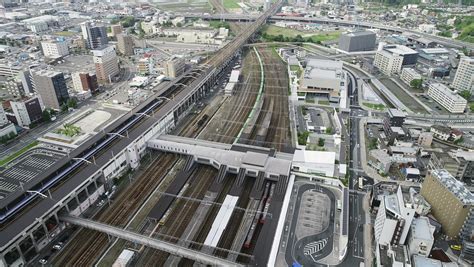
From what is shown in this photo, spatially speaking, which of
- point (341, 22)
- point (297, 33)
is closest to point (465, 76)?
point (297, 33)

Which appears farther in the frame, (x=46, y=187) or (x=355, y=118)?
(x=355, y=118)

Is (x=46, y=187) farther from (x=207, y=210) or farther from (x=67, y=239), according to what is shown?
(x=207, y=210)

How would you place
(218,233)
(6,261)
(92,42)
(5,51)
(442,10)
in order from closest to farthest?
(6,261) → (218,233) → (5,51) → (92,42) → (442,10)

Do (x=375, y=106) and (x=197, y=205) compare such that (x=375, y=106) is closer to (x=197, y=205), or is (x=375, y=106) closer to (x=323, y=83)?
(x=323, y=83)

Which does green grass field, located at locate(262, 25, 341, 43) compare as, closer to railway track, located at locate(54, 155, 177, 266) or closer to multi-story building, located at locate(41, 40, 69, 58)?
multi-story building, located at locate(41, 40, 69, 58)

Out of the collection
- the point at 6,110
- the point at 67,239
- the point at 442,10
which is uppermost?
the point at 442,10

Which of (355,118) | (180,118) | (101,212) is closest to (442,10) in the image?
(355,118)

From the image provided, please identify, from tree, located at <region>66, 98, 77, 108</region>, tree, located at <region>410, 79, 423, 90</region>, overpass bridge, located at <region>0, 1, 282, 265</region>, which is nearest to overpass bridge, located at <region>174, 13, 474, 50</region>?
tree, located at <region>410, 79, 423, 90</region>
